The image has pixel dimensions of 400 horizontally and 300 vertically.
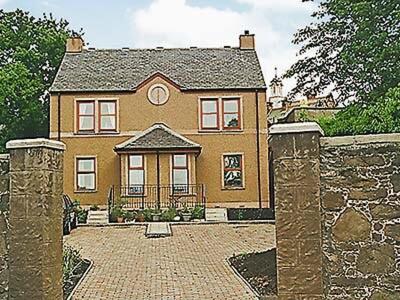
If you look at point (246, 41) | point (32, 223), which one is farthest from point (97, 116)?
point (32, 223)

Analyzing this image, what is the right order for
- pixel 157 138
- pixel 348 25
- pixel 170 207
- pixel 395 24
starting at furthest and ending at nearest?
pixel 157 138 → pixel 170 207 → pixel 348 25 → pixel 395 24

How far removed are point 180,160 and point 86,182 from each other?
4.62m

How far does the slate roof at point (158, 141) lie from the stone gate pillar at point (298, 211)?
69.7 feet

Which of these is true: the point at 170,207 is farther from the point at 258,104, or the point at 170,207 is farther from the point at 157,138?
the point at 258,104

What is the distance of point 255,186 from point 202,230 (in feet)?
28.5

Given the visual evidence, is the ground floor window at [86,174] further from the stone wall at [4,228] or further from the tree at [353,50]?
the stone wall at [4,228]

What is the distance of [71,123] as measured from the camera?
98.8 feet

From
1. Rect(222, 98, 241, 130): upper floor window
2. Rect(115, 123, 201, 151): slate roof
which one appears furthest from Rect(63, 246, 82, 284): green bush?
Rect(222, 98, 241, 130): upper floor window

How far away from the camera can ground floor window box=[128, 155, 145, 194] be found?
1127 inches

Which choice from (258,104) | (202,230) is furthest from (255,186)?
(202,230)

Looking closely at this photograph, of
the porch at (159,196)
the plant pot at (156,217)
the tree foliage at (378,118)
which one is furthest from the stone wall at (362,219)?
the porch at (159,196)

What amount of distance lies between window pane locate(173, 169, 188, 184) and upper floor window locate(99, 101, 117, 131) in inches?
154

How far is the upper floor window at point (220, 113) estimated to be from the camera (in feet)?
98.6

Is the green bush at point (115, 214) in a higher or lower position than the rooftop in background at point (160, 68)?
lower
